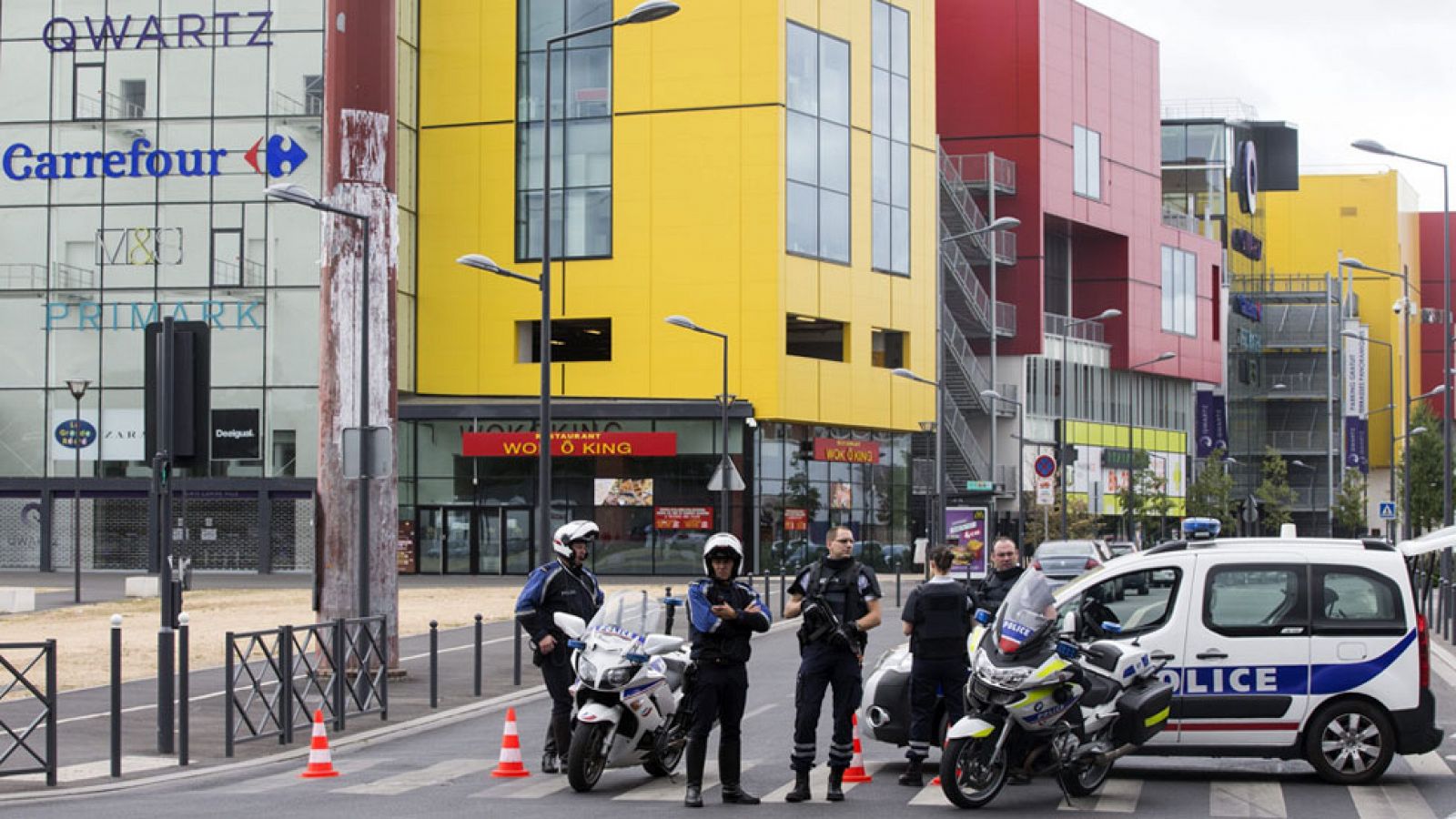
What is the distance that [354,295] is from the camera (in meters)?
21.6

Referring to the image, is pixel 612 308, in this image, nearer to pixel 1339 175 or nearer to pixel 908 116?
pixel 908 116

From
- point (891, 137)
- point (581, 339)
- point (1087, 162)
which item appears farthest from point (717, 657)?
point (1087, 162)

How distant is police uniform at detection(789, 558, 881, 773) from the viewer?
12.4 metres

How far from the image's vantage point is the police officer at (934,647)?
1323cm

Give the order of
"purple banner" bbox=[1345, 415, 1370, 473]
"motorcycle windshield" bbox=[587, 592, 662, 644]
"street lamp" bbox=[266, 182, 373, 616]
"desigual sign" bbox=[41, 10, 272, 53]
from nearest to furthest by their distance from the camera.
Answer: "motorcycle windshield" bbox=[587, 592, 662, 644] → "street lamp" bbox=[266, 182, 373, 616] → "desigual sign" bbox=[41, 10, 272, 53] → "purple banner" bbox=[1345, 415, 1370, 473]

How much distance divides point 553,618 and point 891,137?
5018 cm

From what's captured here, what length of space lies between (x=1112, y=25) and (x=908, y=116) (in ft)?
74.1

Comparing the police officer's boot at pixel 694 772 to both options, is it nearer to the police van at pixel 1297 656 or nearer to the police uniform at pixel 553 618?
the police uniform at pixel 553 618

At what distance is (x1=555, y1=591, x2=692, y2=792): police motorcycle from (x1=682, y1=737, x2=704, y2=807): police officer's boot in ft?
3.28

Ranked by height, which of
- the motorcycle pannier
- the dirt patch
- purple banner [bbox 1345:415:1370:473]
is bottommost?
the dirt patch

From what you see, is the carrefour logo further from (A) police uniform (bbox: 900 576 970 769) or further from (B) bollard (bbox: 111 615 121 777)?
(A) police uniform (bbox: 900 576 970 769)

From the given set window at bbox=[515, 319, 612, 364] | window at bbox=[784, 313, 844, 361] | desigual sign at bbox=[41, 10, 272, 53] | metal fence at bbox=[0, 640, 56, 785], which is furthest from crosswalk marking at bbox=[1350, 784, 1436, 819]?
desigual sign at bbox=[41, 10, 272, 53]

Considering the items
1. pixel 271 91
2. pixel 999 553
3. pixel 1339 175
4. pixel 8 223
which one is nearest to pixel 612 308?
pixel 271 91

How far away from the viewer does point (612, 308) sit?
58.5 meters
